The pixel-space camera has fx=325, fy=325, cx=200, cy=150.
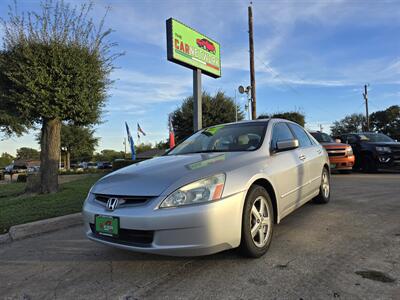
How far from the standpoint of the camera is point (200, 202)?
2.79 metres

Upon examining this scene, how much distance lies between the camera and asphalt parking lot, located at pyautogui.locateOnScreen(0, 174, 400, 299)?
2.66 m

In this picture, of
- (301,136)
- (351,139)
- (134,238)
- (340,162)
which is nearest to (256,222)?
(134,238)

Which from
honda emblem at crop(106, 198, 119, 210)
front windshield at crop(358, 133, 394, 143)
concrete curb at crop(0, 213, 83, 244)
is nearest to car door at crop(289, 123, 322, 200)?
honda emblem at crop(106, 198, 119, 210)

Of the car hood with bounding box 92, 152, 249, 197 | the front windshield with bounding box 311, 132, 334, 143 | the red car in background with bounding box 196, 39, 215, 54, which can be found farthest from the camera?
the front windshield with bounding box 311, 132, 334, 143

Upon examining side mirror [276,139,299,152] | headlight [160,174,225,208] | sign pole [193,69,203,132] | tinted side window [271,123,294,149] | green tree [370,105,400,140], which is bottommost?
headlight [160,174,225,208]

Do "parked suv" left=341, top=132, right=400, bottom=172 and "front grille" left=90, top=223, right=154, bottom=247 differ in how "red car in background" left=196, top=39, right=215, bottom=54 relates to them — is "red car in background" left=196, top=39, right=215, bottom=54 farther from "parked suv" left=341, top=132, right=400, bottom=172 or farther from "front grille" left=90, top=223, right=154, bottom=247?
"front grille" left=90, top=223, right=154, bottom=247

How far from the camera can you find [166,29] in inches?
418

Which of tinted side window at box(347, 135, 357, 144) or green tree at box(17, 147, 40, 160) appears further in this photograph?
green tree at box(17, 147, 40, 160)

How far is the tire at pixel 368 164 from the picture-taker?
11352 millimetres

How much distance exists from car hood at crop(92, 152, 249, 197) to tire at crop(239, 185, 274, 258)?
386 millimetres

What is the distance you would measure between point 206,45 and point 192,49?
3.50 ft

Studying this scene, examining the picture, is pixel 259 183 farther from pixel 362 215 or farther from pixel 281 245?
pixel 362 215

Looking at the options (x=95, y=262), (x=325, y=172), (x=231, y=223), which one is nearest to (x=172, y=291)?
(x=231, y=223)

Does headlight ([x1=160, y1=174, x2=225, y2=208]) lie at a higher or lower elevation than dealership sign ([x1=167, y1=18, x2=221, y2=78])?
lower
